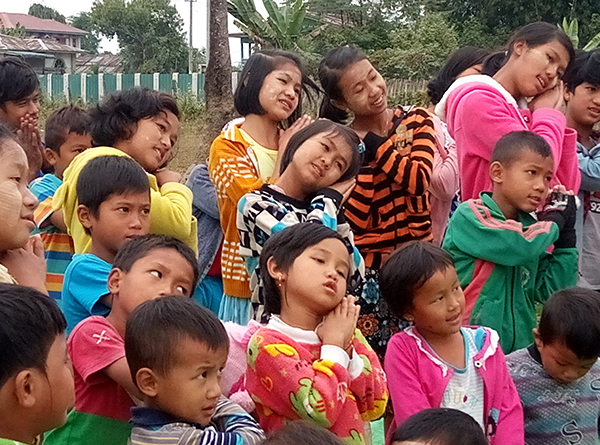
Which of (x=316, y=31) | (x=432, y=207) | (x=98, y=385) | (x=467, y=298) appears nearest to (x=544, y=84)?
(x=432, y=207)

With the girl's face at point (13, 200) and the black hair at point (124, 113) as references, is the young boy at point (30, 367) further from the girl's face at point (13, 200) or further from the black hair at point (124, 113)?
the black hair at point (124, 113)

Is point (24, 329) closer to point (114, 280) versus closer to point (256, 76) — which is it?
point (114, 280)

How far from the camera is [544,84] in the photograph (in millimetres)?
3523

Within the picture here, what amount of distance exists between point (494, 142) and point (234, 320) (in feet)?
4.50

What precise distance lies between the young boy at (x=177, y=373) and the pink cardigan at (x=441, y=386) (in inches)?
29.6

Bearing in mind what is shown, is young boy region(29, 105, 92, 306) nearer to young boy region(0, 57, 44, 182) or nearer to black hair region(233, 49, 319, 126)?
young boy region(0, 57, 44, 182)

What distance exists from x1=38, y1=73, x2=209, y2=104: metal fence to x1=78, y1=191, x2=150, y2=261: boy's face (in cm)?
2158

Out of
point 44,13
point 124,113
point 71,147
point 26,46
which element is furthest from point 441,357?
point 44,13

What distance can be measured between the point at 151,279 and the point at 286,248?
434 mm

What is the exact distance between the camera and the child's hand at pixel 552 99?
11.6 feet

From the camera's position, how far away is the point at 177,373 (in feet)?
6.73

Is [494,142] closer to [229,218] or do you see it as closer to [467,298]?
[467,298]

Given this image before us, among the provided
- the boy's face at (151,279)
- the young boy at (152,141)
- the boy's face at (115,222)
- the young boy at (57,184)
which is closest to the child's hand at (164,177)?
the young boy at (152,141)

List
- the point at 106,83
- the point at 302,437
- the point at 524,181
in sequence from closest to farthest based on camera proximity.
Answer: the point at 302,437 → the point at 524,181 → the point at 106,83
